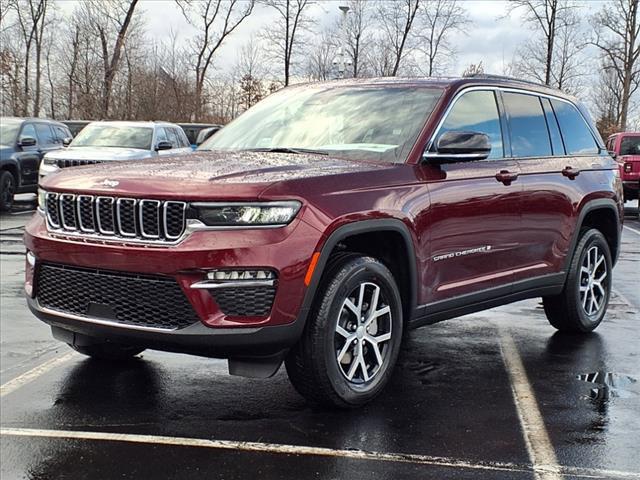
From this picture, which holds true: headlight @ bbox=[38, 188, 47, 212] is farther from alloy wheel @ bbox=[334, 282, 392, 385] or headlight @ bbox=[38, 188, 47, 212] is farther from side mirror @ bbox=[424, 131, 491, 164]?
side mirror @ bbox=[424, 131, 491, 164]

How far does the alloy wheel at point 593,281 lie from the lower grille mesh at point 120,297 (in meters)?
3.73

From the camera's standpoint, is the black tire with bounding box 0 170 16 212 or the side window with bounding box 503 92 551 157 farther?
the black tire with bounding box 0 170 16 212

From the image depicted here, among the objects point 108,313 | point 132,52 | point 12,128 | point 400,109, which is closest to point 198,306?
point 108,313

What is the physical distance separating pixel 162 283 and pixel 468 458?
1.65 m

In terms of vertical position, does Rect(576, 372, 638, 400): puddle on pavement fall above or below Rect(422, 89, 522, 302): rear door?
below

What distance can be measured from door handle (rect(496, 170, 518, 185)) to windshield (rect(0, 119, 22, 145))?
45.7 ft

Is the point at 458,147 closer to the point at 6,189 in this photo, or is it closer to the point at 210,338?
the point at 210,338

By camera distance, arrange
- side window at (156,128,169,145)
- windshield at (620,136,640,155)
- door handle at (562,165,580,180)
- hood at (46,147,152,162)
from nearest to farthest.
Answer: door handle at (562,165,580,180), hood at (46,147,152,162), side window at (156,128,169,145), windshield at (620,136,640,155)

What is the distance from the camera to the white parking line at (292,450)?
11.7 feet

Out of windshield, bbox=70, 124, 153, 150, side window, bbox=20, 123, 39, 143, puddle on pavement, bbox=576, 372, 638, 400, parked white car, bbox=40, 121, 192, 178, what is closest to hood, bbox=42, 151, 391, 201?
puddle on pavement, bbox=576, 372, 638, 400

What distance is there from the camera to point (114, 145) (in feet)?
50.9

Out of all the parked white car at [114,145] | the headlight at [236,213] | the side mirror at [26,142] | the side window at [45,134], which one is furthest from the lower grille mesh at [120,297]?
the side window at [45,134]

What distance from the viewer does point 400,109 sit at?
5.02 m

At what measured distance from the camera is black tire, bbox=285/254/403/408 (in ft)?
13.2
